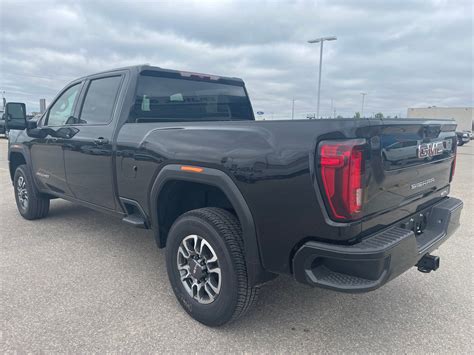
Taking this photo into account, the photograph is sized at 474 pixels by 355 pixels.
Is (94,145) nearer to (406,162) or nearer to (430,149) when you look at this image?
(406,162)

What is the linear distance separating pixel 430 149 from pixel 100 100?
10.2ft

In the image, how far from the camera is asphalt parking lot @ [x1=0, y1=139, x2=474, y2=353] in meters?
A: 2.58

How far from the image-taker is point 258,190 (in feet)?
7.82

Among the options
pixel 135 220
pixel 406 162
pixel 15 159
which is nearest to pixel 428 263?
pixel 406 162

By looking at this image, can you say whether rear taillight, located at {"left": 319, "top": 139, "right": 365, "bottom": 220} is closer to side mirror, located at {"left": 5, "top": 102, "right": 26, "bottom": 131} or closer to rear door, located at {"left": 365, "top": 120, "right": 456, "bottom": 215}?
rear door, located at {"left": 365, "top": 120, "right": 456, "bottom": 215}

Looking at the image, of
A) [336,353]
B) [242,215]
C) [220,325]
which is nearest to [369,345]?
[336,353]

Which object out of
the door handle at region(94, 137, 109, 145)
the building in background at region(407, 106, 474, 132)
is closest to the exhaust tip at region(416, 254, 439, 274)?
the door handle at region(94, 137, 109, 145)

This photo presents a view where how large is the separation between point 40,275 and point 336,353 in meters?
2.67

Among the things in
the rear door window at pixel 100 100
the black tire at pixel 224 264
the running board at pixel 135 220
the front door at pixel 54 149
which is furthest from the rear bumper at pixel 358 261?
the front door at pixel 54 149

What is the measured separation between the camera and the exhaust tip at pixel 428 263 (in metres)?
2.70

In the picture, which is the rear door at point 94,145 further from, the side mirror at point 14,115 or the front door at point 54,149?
the side mirror at point 14,115

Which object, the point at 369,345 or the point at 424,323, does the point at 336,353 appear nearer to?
the point at 369,345

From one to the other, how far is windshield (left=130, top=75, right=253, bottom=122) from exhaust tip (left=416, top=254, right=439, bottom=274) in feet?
8.47

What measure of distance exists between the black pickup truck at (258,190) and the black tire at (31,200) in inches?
62.6
